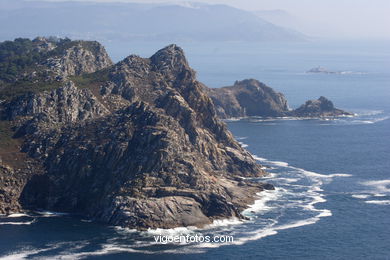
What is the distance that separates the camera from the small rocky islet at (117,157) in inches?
5162

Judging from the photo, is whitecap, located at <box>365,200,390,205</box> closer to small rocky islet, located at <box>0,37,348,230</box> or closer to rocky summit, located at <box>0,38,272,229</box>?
rocky summit, located at <box>0,38,272,229</box>

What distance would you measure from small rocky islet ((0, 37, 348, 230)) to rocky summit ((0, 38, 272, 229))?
0.20 m

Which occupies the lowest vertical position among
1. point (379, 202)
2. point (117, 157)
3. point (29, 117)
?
point (379, 202)

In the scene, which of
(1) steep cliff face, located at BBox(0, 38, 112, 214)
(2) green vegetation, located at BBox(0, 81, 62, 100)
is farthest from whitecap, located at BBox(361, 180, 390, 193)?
(2) green vegetation, located at BBox(0, 81, 62, 100)

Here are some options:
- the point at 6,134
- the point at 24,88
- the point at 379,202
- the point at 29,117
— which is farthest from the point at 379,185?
the point at 24,88

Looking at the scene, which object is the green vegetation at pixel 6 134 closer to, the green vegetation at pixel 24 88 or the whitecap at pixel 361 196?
the green vegetation at pixel 24 88

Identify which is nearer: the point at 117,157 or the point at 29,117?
the point at 117,157

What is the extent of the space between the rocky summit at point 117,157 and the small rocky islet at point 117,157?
8.0 inches

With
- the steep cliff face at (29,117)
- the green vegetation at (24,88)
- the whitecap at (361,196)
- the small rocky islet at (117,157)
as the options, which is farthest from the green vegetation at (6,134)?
the whitecap at (361,196)

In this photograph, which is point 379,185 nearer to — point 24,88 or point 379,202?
point 379,202

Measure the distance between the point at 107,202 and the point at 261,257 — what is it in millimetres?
33216

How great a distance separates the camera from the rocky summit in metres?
131

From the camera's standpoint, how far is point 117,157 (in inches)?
5586

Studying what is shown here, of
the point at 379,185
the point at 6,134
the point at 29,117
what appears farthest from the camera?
the point at 379,185
